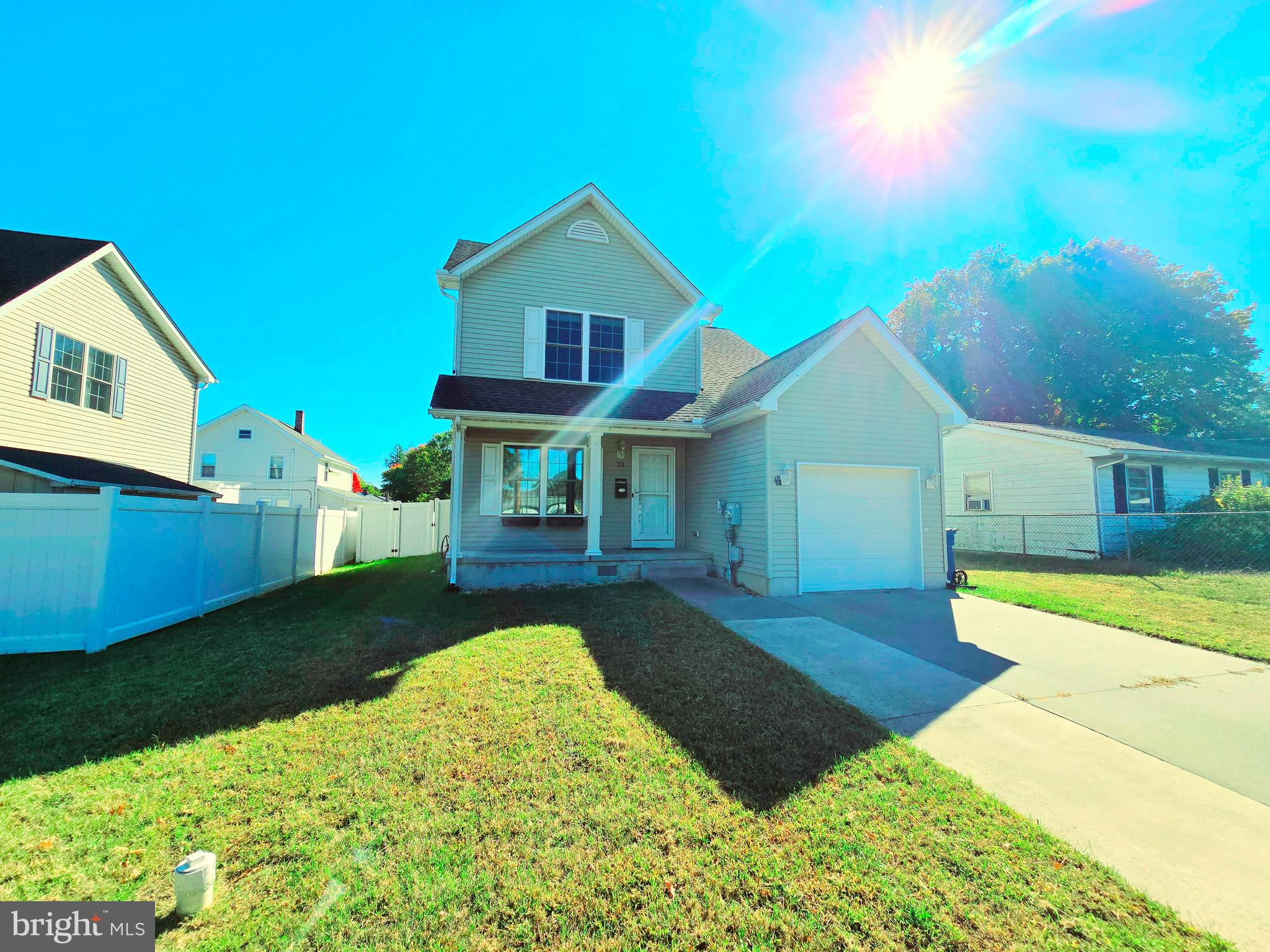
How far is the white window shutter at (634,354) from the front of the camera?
11.3m

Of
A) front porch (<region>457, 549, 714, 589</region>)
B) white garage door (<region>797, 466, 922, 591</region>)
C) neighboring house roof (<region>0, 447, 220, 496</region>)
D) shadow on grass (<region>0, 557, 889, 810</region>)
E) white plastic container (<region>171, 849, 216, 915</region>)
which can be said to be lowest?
A: shadow on grass (<region>0, 557, 889, 810</region>)

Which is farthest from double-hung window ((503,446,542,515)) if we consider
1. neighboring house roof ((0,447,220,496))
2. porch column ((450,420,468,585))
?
neighboring house roof ((0,447,220,496))

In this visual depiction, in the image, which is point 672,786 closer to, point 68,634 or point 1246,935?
point 1246,935

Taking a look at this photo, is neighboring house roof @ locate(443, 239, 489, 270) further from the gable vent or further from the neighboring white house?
the neighboring white house

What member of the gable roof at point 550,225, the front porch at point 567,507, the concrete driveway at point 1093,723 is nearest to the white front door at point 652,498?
the front porch at point 567,507

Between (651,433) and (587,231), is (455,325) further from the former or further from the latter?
(651,433)

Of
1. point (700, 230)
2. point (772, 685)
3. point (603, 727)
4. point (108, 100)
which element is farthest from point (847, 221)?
point (108, 100)

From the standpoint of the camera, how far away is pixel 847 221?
11.9m

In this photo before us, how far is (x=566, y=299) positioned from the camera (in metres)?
11.0

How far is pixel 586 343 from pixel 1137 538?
55.0 feet

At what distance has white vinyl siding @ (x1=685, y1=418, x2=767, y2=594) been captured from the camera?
8672 mm

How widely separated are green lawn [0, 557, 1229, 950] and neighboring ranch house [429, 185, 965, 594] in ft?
15.1

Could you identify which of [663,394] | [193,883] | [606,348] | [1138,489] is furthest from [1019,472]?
[193,883]

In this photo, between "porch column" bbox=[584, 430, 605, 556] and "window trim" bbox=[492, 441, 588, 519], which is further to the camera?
"window trim" bbox=[492, 441, 588, 519]
